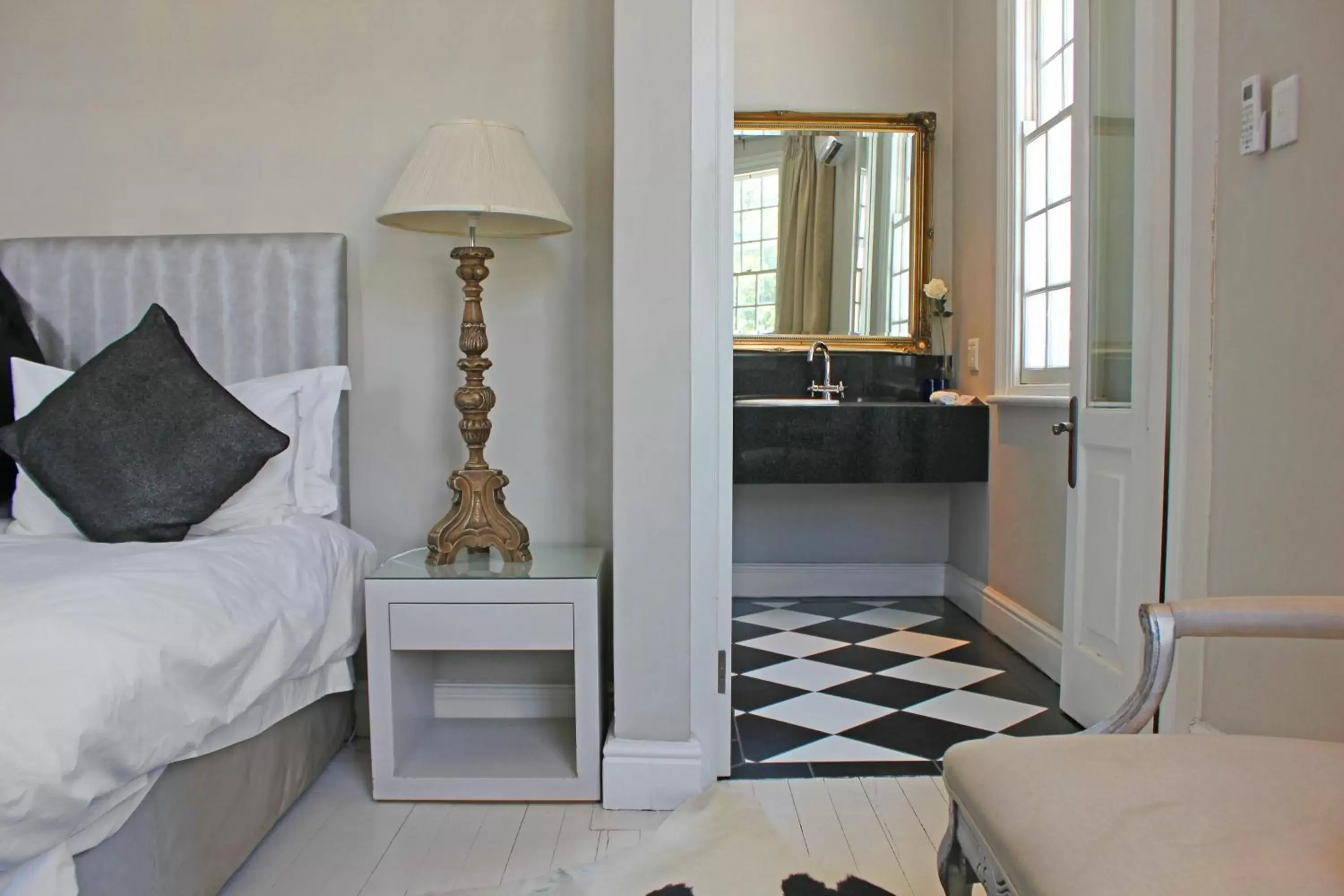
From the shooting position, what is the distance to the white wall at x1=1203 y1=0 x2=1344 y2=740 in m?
1.67

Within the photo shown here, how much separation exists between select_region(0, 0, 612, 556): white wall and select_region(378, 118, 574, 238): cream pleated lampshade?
0.35m

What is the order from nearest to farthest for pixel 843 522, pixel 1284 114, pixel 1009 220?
pixel 1284 114 < pixel 1009 220 < pixel 843 522

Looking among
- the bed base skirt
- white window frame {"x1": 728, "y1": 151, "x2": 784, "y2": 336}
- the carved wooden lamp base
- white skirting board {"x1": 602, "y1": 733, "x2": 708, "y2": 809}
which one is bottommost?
white skirting board {"x1": 602, "y1": 733, "x2": 708, "y2": 809}

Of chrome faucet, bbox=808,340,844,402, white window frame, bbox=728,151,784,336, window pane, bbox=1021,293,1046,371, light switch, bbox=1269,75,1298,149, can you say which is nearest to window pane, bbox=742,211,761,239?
white window frame, bbox=728,151,784,336

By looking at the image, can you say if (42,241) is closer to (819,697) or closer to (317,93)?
(317,93)

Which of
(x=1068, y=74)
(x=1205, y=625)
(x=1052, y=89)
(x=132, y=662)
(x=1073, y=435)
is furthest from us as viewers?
(x=1052, y=89)

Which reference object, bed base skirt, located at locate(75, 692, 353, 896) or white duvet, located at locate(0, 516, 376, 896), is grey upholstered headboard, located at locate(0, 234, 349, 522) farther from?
bed base skirt, located at locate(75, 692, 353, 896)

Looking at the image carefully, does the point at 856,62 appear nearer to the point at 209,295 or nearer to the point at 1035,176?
the point at 1035,176

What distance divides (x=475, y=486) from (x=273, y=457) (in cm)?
46

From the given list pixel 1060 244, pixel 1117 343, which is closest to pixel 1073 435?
pixel 1117 343

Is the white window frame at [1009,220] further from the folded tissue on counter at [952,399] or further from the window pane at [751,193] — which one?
the window pane at [751,193]

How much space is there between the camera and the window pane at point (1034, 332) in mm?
3287

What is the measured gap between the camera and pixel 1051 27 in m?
3.25

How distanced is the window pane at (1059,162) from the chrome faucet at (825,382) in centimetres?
118
